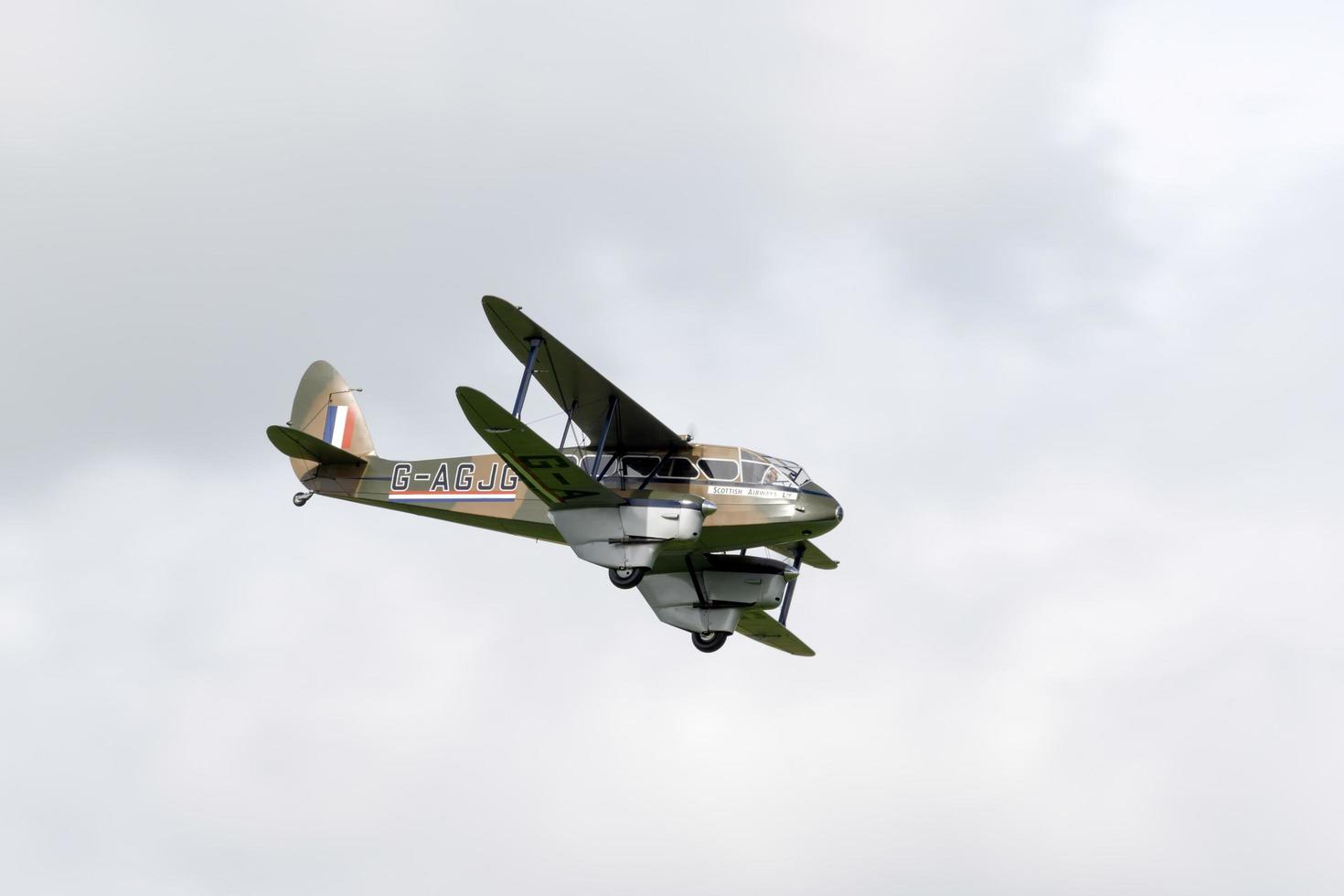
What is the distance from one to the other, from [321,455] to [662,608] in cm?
→ 889

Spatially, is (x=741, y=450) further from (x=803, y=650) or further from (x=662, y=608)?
(x=803, y=650)

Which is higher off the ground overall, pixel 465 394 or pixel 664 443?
pixel 664 443

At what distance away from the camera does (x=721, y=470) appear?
3378 cm

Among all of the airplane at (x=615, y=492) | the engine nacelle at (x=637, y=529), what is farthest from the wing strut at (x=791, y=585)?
the engine nacelle at (x=637, y=529)

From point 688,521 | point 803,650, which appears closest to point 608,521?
point 688,521

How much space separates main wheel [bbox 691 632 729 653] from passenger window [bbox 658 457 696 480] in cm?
589

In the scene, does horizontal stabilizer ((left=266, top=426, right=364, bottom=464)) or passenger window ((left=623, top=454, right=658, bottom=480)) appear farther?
horizontal stabilizer ((left=266, top=426, right=364, bottom=464))

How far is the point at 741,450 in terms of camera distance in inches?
1339

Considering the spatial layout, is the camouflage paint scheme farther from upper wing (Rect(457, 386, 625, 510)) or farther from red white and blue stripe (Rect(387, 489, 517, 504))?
upper wing (Rect(457, 386, 625, 510))

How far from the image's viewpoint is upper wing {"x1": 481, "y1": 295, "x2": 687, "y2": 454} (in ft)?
102

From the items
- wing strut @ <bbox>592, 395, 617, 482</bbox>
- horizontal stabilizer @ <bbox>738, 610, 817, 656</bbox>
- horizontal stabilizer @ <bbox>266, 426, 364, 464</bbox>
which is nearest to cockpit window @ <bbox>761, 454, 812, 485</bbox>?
wing strut @ <bbox>592, 395, 617, 482</bbox>

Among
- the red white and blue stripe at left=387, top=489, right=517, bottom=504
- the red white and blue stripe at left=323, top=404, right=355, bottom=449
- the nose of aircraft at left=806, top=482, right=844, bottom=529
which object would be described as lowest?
the red white and blue stripe at left=387, top=489, right=517, bottom=504

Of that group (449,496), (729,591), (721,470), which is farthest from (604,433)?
(729,591)

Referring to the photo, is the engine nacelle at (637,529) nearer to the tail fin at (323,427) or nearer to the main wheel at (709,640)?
the main wheel at (709,640)
